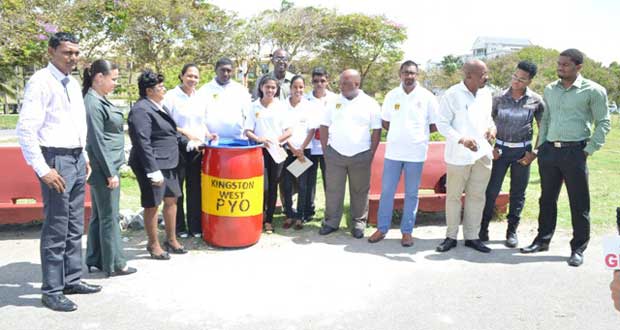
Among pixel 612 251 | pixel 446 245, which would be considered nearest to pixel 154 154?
pixel 446 245

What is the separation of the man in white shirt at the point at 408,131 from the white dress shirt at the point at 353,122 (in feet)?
0.51

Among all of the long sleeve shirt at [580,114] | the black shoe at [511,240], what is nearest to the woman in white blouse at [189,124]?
the black shoe at [511,240]

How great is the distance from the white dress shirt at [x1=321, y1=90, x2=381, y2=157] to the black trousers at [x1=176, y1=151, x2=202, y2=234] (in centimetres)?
156

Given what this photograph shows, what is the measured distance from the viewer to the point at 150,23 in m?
22.5

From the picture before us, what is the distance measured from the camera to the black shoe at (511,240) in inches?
207

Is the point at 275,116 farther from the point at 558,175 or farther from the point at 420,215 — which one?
the point at 558,175

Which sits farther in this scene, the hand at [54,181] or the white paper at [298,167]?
the white paper at [298,167]

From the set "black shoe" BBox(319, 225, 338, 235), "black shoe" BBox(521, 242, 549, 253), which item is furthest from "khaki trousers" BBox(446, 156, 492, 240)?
"black shoe" BBox(319, 225, 338, 235)

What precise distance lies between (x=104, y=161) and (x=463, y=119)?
343 cm

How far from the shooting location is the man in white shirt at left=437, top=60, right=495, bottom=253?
4887mm

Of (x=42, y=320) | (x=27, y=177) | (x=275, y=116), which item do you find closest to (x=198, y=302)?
(x=42, y=320)

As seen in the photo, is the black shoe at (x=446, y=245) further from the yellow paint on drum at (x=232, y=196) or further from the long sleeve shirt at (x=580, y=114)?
the yellow paint on drum at (x=232, y=196)

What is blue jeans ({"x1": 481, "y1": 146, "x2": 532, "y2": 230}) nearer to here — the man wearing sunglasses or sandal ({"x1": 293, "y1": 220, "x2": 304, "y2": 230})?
the man wearing sunglasses

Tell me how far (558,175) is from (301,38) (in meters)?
28.0
